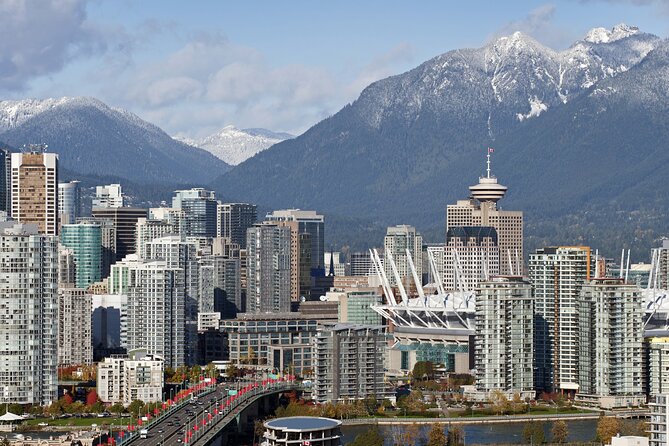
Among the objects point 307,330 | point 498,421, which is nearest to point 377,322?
point 307,330

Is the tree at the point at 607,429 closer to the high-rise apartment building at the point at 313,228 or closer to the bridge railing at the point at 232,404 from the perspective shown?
the bridge railing at the point at 232,404

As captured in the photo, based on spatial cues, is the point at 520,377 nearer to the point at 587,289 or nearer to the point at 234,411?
the point at 587,289

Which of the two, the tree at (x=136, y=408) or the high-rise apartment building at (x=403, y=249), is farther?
the high-rise apartment building at (x=403, y=249)

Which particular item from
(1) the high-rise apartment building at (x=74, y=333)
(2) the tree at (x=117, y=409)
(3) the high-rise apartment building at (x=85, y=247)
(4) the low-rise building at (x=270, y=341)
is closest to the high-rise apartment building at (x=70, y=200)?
(3) the high-rise apartment building at (x=85, y=247)

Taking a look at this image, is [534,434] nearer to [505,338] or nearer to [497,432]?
[497,432]

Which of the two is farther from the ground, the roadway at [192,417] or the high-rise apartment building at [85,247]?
the high-rise apartment building at [85,247]

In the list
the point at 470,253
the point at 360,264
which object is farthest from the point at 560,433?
the point at 360,264

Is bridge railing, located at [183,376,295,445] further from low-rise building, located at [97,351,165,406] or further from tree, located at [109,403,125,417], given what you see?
tree, located at [109,403,125,417]
